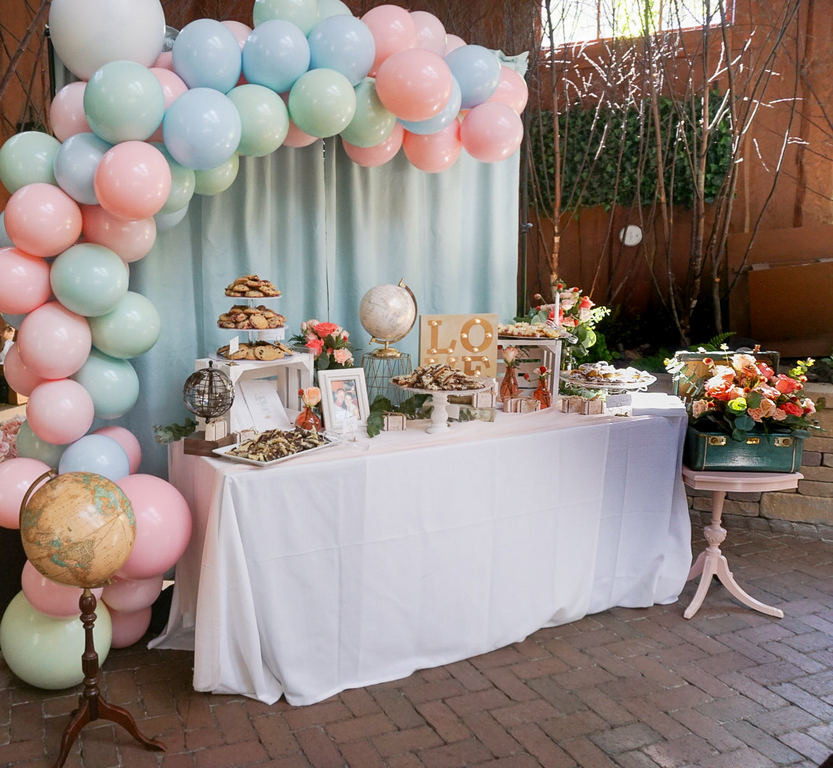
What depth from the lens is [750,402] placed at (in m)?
3.40

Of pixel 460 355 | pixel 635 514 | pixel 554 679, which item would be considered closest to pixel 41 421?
pixel 460 355

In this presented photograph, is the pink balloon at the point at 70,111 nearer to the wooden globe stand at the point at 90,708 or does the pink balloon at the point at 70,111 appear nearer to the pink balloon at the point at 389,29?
the pink balloon at the point at 389,29

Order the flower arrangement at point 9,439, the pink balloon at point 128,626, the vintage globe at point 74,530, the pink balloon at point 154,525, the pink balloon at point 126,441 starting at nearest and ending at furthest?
1. the vintage globe at point 74,530
2. the pink balloon at point 154,525
3. the pink balloon at point 126,441
4. the pink balloon at point 128,626
5. the flower arrangement at point 9,439

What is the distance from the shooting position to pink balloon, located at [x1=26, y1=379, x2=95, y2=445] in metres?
2.66

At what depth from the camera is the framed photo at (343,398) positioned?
320 cm

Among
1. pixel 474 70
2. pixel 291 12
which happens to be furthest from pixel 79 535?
pixel 474 70

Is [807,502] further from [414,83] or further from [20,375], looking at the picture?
[20,375]

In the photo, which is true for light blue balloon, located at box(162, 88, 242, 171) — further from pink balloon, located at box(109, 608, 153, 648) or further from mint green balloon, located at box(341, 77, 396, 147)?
pink balloon, located at box(109, 608, 153, 648)

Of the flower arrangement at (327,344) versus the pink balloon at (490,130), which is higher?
the pink balloon at (490,130)

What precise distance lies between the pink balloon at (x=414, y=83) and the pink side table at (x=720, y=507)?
2010 mm

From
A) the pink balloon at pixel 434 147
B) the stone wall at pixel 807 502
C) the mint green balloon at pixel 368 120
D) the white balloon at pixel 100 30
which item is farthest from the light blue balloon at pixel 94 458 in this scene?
the stone wall at pixel 807 502

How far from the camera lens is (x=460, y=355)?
360 cm

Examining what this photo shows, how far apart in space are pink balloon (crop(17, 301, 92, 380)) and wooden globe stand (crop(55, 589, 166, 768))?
2.53 feet

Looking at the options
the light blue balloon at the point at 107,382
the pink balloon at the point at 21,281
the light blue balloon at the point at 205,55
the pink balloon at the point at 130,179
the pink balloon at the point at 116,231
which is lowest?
the light blue balloon at the point at 107,382
